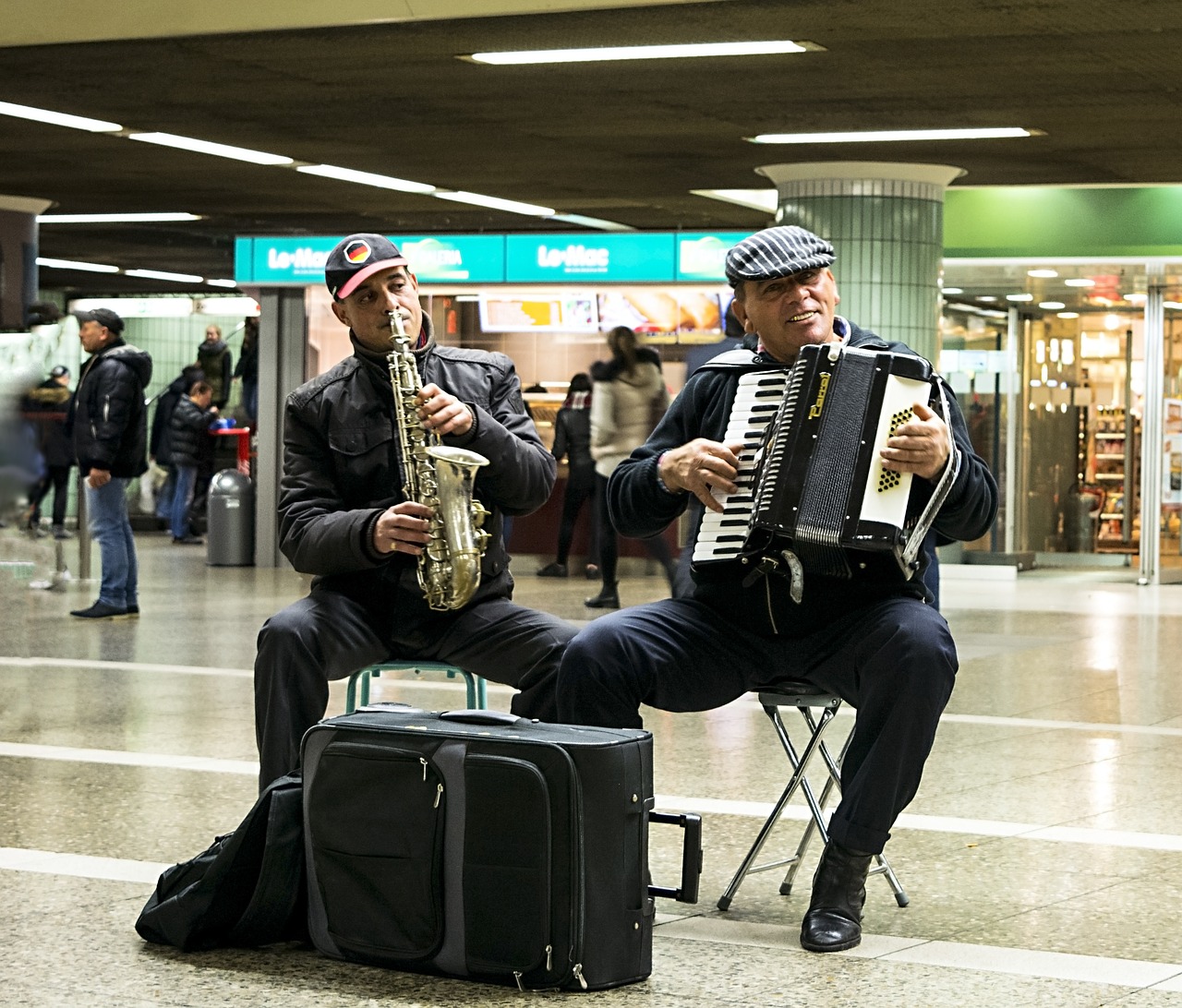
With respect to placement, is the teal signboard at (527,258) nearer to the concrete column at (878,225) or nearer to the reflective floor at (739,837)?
the concrete column at (878,225)

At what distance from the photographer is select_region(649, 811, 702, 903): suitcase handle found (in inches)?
143

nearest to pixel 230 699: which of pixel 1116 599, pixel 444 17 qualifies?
pixel 444 17

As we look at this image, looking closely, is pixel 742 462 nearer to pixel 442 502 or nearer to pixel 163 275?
pixel 442 502

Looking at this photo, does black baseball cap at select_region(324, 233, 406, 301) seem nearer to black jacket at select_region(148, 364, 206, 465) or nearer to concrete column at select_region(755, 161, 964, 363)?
concrete column at select_region(755, 161, 964, 363)

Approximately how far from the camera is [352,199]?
15.5 m

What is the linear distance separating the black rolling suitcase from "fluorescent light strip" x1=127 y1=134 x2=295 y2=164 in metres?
9.16

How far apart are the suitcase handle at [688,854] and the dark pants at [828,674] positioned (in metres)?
0.34

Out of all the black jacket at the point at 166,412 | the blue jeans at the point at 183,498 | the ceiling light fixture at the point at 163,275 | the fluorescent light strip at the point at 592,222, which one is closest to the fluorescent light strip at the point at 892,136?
the fluorescent light strip at the point at 592,222

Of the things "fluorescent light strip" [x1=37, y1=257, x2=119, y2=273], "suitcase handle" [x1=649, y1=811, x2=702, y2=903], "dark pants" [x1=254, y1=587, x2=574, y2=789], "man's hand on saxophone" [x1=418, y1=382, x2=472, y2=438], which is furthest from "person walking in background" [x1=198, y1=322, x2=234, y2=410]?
"suitcase handle" [x1=649, y1=811, x2=702, y2=903]

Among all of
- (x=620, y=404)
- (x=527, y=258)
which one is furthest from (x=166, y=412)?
(x=620, y=404)

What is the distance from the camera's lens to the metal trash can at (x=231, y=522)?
15.9 meters

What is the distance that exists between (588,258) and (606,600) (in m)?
4.84

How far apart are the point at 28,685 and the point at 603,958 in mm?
5143

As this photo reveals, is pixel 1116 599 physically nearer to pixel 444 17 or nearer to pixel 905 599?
pixel 444 17
